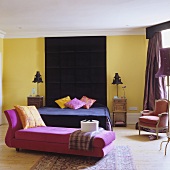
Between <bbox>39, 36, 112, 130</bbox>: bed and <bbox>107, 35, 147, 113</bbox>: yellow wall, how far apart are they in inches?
7.2

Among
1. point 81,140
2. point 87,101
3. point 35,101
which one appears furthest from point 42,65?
point 81,140

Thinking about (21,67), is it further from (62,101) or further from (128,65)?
(128,65)

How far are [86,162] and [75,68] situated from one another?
3.81 meters

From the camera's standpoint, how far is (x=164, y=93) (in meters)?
6.68

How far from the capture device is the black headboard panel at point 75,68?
7.43 metres

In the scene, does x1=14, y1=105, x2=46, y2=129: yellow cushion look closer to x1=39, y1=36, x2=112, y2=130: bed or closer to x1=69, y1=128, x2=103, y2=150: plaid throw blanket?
x1=69, y1=128, x2=103, y2=150: plaid throw blanket

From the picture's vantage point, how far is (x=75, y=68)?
748 centimetres

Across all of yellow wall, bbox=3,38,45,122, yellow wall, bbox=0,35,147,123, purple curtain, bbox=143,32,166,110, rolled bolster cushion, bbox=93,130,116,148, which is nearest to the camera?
rolled bolster cushion, bbox=93,130,116,148

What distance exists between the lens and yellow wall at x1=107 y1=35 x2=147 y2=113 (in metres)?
7.38

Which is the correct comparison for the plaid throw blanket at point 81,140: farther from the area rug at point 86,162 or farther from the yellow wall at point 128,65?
the yellow wall at point 128,65

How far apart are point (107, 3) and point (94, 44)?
2.66 metres

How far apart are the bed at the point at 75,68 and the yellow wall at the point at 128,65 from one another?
18 centimetres

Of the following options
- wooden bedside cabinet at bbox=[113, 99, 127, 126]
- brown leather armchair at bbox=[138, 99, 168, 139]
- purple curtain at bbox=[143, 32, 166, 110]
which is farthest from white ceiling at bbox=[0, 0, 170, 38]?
brown leather armchair at bbox=[138, 99, 168, 139]

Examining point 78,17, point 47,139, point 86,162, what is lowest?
point 86,162
